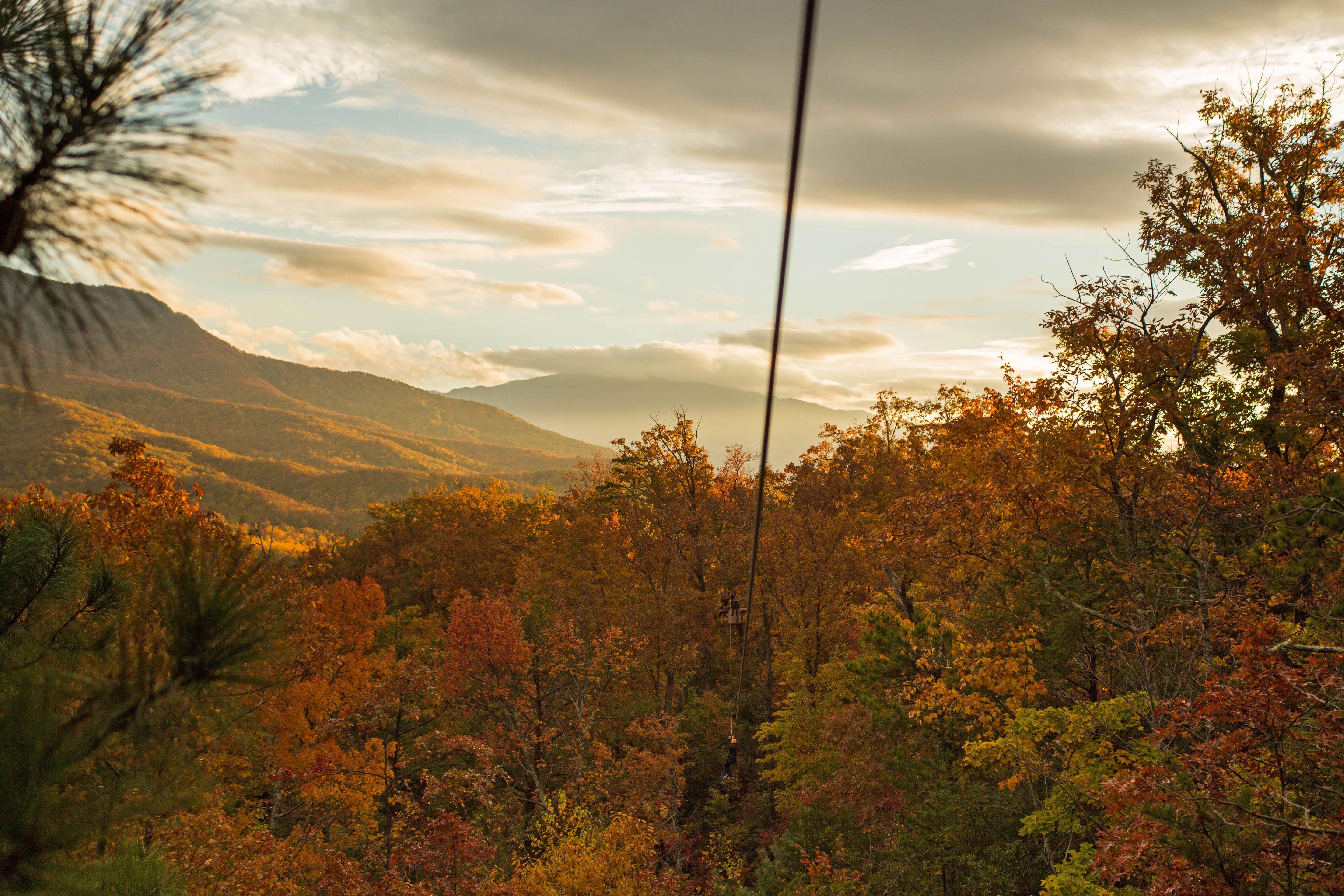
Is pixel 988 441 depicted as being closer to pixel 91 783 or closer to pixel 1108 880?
pixel 1108 880

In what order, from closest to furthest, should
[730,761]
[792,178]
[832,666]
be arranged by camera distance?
[792,178] → [832,666] → [730,761]

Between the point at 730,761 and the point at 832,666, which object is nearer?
the point at 832,666

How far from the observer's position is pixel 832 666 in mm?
23266

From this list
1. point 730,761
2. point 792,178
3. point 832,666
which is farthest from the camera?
point 730,761

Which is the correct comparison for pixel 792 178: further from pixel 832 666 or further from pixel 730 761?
pixel 730 761

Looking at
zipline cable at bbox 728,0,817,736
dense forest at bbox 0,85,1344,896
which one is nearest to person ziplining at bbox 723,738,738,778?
dense forest at bbox 0,85,1344,896

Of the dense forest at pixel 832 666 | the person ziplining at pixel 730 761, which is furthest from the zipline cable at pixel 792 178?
the person ziplining at pixel 730 761

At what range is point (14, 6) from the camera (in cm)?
228

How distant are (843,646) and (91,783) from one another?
81.5 feet

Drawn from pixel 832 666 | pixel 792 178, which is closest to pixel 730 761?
pixel 832 666

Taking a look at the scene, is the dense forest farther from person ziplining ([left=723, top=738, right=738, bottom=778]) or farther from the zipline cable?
the zipline cable

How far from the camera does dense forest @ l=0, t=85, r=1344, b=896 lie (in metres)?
2.97

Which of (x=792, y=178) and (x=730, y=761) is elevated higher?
(x=792, y=178)

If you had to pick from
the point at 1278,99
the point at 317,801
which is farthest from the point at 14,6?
the point at 317,801
